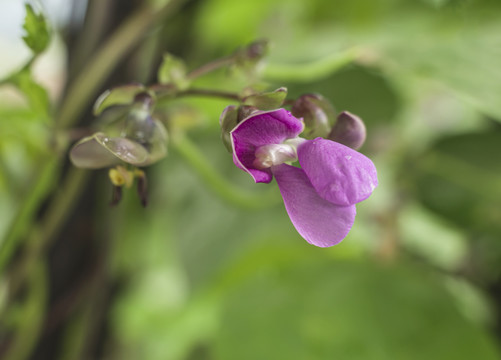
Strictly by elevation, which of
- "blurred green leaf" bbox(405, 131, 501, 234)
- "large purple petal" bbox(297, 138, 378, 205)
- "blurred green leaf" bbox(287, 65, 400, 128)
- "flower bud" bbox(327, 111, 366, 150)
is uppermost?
"large purple petal" bbox(297, 138, 378, 205)

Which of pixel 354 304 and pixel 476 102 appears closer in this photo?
pixel 476 102

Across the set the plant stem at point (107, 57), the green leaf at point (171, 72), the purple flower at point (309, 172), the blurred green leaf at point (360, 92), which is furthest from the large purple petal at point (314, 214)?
the blurred green leaf at point (360, 92)

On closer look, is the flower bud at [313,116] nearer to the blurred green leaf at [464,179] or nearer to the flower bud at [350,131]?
the flower bud at [350,131]

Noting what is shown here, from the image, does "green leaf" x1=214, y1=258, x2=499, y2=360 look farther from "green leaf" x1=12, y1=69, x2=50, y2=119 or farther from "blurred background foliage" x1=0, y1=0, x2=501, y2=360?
"green leaf" x1=12, y1=69, x2=50, y2=119

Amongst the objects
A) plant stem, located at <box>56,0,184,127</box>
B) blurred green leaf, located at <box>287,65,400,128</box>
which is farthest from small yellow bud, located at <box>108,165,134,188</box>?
blurred green leaf, located at <box>287,65,400,128</box>

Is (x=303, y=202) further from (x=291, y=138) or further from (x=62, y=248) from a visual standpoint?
(x=62, y=248)

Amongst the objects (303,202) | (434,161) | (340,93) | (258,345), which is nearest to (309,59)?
(340,93)

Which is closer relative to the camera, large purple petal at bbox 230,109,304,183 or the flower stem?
large purple petal at bbox 230,109,304,183
